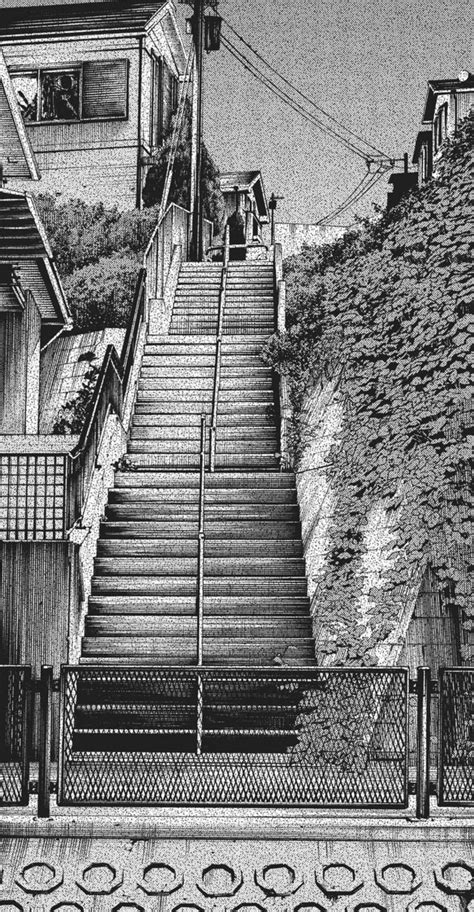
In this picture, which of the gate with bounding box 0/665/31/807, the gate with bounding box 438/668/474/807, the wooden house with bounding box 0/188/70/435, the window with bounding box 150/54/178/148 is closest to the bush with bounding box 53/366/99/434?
the wooden house with bounding box 0/188/70/435

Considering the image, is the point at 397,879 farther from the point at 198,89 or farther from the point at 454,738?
the point at 198,89

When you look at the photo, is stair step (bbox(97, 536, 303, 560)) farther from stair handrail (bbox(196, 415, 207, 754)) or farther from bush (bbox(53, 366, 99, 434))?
bush (bbox(53, 366, 99, 434))

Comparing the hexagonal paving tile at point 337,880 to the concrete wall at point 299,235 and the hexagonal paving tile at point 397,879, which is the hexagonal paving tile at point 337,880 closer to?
the hexagonal paving tile at point 397,879

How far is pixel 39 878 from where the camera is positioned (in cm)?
629

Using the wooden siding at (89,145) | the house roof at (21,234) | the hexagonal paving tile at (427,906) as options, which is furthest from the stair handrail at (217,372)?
the wooden siding at (89,145)

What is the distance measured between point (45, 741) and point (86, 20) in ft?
73.8

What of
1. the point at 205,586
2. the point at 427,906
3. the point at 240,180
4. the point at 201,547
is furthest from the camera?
the point at 240,180

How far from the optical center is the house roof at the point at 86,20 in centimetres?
2523

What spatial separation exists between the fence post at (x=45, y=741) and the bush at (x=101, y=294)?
1348 centimetres

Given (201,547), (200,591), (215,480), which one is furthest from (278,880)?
(215,480)

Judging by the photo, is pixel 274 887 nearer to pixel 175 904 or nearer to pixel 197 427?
pixel 175 904

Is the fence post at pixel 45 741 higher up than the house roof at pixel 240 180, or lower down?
lower down

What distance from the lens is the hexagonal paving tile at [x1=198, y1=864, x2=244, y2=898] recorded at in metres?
6.26

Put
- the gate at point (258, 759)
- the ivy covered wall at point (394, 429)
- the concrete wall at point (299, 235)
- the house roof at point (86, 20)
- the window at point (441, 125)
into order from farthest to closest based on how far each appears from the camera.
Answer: the concrete wall at point (299, 235), the house roof at point (86, 20), the window at point (441, 125), the ivy covered wall at point (394, 429), the gate at point (258, 759)
